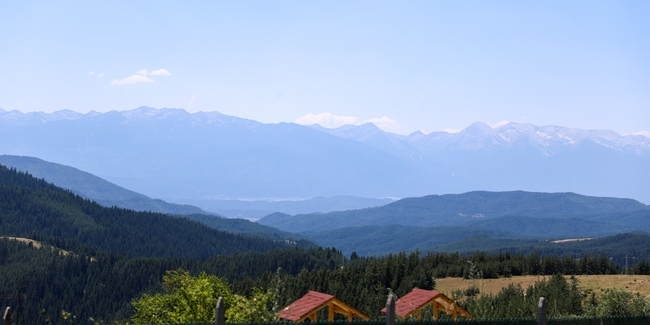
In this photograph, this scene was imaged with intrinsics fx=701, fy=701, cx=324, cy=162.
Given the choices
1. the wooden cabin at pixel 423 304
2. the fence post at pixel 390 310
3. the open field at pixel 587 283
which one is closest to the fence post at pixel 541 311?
the fence post at pixel 390 310

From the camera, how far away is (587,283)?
7062cm

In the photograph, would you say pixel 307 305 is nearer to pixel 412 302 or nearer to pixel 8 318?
pixel 412 302

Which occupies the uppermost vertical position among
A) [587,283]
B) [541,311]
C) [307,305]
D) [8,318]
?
[541,311]

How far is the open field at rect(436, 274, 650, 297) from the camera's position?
210 feet

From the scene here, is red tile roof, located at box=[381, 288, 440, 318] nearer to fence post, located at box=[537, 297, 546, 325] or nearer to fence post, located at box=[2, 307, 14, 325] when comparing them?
fence post, located at box=[537, 297, 546, 325]

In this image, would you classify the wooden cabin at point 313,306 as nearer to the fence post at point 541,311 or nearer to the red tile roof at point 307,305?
the red tile roof at point 307,305

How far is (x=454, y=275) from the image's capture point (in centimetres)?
9519

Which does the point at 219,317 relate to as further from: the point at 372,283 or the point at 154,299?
the point at 372,283

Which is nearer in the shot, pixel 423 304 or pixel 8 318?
pixel 8 318

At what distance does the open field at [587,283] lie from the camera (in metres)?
64.1

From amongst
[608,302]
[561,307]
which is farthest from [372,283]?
[608,302]

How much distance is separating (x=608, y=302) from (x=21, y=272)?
184 m

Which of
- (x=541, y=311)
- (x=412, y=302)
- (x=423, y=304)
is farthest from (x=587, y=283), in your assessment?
(x=541, y=311)

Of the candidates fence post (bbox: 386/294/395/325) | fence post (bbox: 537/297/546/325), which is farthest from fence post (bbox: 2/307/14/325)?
fence post (bbox: 537/297/546/325)
